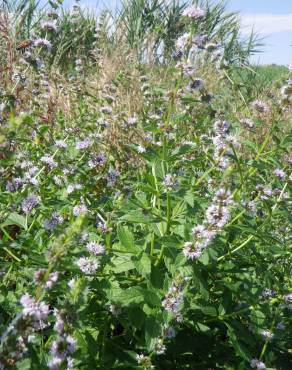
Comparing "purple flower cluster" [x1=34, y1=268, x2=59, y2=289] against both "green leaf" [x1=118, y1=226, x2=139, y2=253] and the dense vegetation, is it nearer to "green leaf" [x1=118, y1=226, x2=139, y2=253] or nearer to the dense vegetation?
the dense vegetation

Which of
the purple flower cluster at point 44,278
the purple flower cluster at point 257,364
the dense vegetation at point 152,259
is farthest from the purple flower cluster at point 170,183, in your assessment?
the purple flower cluster at point 44,278

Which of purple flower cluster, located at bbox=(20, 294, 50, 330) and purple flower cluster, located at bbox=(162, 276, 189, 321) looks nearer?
purple flower cluster, located at bbox=(20, 294, 50, 330)

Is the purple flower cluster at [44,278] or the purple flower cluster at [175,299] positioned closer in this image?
the purple flower cluster at [44,278]

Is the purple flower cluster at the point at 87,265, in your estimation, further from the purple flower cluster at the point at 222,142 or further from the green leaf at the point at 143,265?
the purple flower cluster at the point at 222,142

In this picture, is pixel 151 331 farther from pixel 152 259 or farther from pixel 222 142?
pixel 222 142

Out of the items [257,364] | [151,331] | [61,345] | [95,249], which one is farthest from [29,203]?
[257,364]

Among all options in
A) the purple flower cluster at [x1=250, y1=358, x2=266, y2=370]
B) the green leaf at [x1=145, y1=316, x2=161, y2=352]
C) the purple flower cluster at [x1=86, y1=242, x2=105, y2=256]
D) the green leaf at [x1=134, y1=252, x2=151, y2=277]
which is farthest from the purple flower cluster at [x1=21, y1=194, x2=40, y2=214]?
the purple flower cluster at [x1=250, y1=358, x2=266, y2=370]

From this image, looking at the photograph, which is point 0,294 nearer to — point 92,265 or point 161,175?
point 92,265

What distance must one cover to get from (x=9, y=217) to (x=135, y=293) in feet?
2.19

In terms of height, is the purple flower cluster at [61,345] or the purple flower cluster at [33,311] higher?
the purple flower cluster at [33,311]

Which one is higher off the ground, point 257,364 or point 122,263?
point 122,263

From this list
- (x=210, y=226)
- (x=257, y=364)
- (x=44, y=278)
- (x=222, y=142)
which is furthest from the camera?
(x=222, y=142)

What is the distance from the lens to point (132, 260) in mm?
2102

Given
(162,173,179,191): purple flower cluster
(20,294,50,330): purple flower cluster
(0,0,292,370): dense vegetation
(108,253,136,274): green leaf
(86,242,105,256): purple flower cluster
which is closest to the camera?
(20,294,50,330): purple flower cluster
